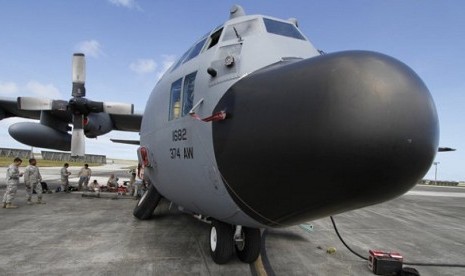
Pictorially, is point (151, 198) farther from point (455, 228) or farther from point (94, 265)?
point (455, 228)

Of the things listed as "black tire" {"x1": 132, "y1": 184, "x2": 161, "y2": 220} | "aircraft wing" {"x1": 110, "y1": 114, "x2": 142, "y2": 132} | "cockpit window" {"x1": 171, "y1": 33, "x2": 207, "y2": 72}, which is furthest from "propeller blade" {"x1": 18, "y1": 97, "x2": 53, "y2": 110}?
"cockpit window" {"x1": 171, "y1": 33, "x2": 207, "y2": 72}

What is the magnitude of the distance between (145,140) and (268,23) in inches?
136

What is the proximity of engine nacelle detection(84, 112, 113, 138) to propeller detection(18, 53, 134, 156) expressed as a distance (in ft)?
1.59

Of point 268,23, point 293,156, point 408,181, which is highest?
point 268,23

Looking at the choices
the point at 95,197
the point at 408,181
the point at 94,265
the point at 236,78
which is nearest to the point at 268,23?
the point at 236,78

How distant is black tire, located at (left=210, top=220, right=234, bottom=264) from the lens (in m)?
5.61

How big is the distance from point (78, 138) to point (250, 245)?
12.5 metres

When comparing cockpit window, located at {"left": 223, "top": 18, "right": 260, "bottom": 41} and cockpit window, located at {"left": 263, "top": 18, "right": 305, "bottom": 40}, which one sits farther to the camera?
cockpit window, located at {"left": 263, "top": 18, "right": 305, "bottom": 40}

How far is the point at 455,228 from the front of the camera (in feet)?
40.9

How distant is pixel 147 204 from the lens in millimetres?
9750

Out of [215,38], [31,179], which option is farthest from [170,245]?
[31,179]

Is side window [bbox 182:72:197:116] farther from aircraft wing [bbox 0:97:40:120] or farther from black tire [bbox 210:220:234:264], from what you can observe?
aircraft wing [bbox 0:97:40:120]

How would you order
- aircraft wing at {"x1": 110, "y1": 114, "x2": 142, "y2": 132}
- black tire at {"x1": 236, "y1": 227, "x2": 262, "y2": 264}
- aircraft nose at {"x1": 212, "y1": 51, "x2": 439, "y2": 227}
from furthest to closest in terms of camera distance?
aircraft wing at {"x1": 110, "y1": 114, "x2": 142, "y2": 132}, black tire at {"x1": 236, "y1": 227, "x2": 262, "y2": 264}, aircraft nose at {"x1": 212, "y1": 51, "x2": 439, "y2": 227}

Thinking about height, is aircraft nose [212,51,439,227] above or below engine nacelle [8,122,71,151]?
below
